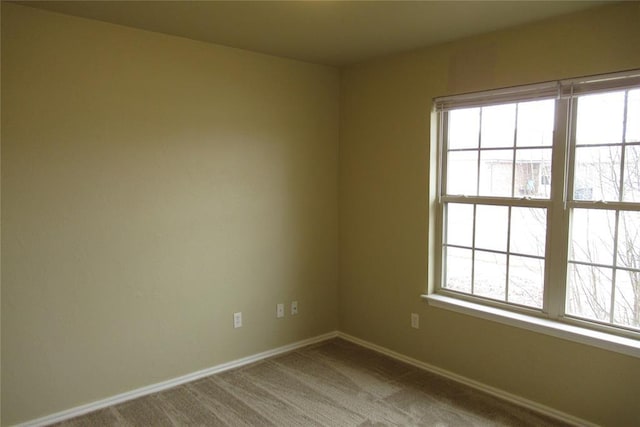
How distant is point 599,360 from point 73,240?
3.10 m

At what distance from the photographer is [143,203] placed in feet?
9.56

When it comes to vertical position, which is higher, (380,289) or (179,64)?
(179,64)

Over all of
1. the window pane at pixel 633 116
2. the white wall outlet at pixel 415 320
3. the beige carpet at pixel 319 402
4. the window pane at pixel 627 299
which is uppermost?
the window pane at pixel 633 116

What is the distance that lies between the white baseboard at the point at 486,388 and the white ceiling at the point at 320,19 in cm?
232

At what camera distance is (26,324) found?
8.35 feet

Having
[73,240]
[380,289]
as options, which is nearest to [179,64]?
[73,240]

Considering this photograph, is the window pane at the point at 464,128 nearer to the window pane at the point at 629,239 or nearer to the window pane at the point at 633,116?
the window pane at the point at 633,116

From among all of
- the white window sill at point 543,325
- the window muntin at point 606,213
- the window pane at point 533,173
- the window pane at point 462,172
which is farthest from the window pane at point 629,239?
the window pane at point 462,172

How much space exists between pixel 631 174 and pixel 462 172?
3.34ft

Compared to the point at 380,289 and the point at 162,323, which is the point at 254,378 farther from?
the point at 380,289

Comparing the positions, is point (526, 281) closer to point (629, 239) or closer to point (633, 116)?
point (629, 239)

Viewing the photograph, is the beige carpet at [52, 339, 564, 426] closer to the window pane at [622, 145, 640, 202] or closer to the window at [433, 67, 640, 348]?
the window at [433, 67, 640, 348]

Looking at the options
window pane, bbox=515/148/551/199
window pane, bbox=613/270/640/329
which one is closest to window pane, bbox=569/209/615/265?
window pane, bbox=613/270/640/329

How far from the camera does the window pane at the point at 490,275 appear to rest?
301 cm
